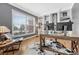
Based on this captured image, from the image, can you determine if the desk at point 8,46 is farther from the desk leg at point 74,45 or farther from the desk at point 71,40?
the desk leg at point 74,45

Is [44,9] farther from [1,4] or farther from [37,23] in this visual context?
[1,4]

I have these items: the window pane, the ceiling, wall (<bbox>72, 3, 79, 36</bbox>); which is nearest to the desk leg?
wall (<bbox>72, 3, 79, 36</bbox>)

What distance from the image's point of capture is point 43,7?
2.17 metres

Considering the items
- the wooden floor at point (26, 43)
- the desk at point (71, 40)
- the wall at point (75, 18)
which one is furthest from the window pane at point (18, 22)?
the wall at point (75, 18)

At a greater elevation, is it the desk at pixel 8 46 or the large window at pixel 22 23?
the large window at pixel 22 23

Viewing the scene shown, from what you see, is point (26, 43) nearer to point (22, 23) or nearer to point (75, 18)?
point (22, 23)

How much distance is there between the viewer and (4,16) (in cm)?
210

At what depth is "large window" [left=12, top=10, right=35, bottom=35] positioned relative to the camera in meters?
2.13

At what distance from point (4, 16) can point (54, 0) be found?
82cm

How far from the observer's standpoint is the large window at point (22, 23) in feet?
6.98

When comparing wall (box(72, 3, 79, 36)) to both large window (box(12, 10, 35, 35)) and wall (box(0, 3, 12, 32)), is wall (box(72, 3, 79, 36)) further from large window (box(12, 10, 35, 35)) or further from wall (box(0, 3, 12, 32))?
wall (box(0, 3, 12, 32))

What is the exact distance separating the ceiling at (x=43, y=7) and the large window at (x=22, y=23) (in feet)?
0.42

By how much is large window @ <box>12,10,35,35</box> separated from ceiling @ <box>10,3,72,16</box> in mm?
128
